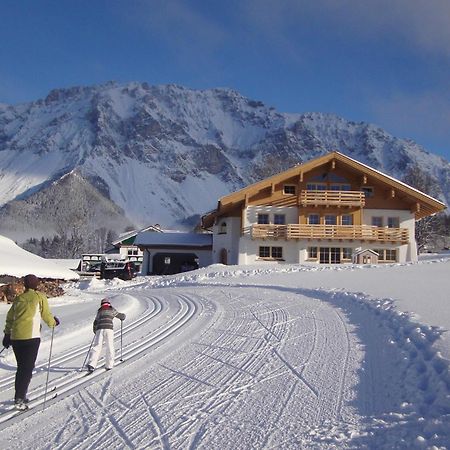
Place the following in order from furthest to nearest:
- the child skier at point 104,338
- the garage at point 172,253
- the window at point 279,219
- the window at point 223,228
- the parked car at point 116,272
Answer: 1. the garage at point 172,253
2. the window at point 223,228
3. the parked car at point 116,272
4. the window at point 279,219
5. the child skier at point 104,338

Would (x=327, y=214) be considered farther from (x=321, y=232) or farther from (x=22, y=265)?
(x=22, y=265)

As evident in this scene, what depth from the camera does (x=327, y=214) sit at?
3522 cm

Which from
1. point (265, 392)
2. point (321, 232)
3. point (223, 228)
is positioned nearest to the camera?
point (265, 392)

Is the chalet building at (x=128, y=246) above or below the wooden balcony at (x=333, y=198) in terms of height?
below

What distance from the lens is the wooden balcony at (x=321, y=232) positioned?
110 feet

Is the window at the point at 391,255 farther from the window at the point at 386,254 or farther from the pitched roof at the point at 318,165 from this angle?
the pitched roof at the point at 318,165

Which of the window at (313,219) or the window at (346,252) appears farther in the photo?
the window at (313,219)

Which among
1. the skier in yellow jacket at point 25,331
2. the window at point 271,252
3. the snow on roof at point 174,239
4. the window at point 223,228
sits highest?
the window at point 223,228

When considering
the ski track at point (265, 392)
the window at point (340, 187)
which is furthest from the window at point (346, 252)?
the ski track at point (265, 392)

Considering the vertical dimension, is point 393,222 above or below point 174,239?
above

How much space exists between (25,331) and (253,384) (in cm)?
291

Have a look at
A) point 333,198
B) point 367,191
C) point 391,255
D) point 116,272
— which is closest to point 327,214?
point 333,198

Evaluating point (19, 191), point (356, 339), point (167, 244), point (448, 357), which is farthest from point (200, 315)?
point (19, 191)

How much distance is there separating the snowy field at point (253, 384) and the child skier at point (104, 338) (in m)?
0.19
